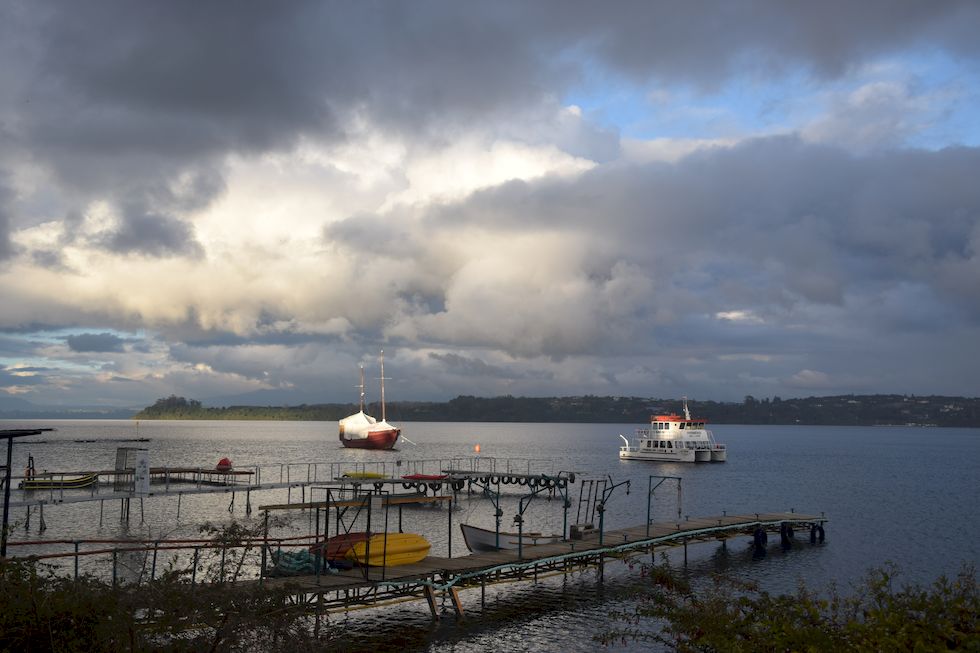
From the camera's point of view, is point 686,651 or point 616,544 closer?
point 686,651

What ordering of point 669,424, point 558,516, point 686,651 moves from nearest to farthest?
point 686,651 → point 558,516 → point 669,424

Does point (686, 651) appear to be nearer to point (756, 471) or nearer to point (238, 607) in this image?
point (238, 607)

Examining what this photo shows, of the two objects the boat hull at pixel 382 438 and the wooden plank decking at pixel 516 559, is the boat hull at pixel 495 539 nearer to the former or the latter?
the wooden plank decking at pixel 516 559

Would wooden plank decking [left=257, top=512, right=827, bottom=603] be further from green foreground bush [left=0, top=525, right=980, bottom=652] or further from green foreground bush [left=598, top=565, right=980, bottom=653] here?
green foreground bush [left=598, top=565, right=980, bottom=653]

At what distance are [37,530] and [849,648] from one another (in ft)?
178

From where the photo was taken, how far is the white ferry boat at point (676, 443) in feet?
435

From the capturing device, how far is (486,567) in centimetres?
2953

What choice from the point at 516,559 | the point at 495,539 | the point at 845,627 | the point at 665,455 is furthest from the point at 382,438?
the point at 845,627

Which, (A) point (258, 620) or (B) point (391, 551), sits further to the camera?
(B) point (391, 551)

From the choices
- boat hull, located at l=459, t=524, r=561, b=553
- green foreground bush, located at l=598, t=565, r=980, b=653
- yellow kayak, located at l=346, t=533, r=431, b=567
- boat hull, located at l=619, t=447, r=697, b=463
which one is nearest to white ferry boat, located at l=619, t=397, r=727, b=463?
boat hull, located at l=619, t=447, r=697, b=463

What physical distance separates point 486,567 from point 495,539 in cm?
754

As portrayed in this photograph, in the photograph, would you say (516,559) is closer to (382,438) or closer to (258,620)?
(258,620)

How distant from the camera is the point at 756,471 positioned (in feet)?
400

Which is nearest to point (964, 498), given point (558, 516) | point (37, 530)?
point (558, 516)
